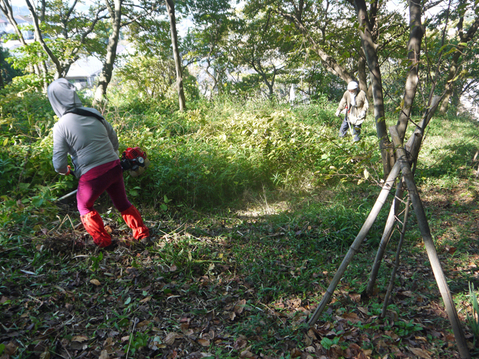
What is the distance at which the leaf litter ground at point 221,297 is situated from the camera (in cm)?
217

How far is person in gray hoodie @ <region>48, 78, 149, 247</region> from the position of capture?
10.2 ft

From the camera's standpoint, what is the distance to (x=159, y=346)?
7.23 ft

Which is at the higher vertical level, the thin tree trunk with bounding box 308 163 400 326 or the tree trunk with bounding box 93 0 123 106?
the tree trunk with bounding box 93 0 123 106

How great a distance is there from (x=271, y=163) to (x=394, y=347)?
3.94 metres

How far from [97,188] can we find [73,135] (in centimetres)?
62

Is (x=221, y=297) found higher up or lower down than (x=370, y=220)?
lower down

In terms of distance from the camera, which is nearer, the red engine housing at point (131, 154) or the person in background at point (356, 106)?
the red engine housing at point (131, 154)

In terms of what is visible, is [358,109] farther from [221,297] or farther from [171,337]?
[171,337]

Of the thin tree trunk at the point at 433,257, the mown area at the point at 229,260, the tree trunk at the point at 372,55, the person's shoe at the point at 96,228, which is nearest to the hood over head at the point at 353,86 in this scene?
the mown area at the point at 229,260

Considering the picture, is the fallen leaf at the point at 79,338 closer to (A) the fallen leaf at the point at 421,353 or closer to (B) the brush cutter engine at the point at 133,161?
(B) the brush cutter engine at the point at 133,161

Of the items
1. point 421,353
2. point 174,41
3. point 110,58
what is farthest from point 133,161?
point 110,58

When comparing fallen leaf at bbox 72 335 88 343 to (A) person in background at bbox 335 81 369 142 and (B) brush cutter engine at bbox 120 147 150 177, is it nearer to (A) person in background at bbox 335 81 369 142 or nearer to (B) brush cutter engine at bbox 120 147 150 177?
(B) brush cutter engine at bbox 120 147 150 177

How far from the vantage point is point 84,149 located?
317cm

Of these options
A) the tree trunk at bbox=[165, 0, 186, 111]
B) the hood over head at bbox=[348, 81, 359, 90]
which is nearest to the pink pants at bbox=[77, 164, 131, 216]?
the tree trunk at bbox=[165, 0, 186, 111]
